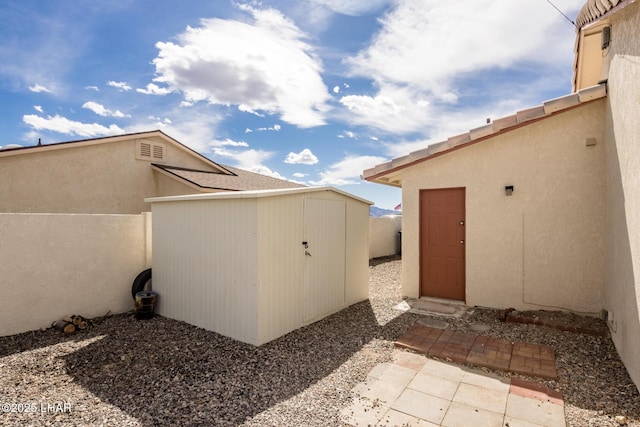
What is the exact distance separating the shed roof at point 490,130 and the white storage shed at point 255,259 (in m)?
1.17

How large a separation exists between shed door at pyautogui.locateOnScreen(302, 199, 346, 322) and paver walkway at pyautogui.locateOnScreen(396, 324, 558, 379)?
5.51ft

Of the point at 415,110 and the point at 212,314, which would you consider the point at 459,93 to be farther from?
the point at 212,314

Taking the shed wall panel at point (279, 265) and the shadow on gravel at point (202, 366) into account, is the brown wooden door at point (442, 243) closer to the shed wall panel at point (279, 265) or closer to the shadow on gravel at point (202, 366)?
the shadow on gravel at point (202, 366)

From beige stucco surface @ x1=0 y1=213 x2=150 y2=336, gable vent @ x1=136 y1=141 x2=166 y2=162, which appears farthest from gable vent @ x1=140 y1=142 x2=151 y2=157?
beige stucco surface @ x1=0 y1=213 x2=150 y2=336

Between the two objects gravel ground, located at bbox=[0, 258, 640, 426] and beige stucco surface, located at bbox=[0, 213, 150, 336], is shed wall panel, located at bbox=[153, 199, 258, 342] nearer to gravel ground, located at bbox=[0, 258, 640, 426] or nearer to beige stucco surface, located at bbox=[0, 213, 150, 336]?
gravel ground, located at bbox=[0, 258, 640, 426]

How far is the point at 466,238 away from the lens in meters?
6.47

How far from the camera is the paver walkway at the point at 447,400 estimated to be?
289cm

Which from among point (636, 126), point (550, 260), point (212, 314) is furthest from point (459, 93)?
point (212, 314)

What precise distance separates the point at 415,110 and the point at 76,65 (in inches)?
373

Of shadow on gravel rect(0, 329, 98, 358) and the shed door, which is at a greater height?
the shed door

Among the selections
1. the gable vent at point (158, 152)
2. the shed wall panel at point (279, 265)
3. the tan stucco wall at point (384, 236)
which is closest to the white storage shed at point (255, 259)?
the shed wall panel at point (279, 265)

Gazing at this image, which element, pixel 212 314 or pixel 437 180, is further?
pixel 437 180

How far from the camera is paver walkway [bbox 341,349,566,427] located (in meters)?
2.89

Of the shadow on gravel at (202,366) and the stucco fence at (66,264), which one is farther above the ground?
the stucco fence at (66,264)
